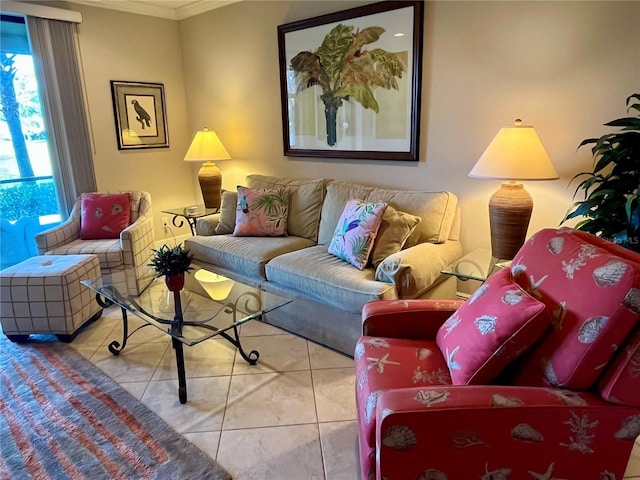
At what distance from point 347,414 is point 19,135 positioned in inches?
143

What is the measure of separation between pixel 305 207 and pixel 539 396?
2.45 meters

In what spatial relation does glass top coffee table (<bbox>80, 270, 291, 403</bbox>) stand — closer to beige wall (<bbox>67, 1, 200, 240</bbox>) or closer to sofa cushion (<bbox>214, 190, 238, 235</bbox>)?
sofa cushion (<bbox>214, 190, 238, 235</bbox>)

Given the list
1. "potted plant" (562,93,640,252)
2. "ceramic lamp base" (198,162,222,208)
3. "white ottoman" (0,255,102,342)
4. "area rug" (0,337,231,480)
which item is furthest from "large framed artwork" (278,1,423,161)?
"area rug" (0,337,231,480)

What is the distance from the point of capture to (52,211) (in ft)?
13.1

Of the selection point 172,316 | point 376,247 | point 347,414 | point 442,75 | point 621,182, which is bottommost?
point 347,414

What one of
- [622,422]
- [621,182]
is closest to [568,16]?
[621,182]

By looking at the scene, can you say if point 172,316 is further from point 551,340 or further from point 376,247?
point 551,340

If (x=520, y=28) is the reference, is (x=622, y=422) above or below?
below

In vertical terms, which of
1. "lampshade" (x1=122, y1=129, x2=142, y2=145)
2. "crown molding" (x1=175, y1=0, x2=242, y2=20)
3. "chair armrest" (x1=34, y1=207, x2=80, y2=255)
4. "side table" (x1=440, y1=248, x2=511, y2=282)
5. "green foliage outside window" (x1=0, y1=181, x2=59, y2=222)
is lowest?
"side table" (x1=440, y1=248, x2=511, y2=282)

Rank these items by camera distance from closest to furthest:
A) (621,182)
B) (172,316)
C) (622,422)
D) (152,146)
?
1. (622,422)
2. (621,182)
3. (172,316)
4. (152,146)

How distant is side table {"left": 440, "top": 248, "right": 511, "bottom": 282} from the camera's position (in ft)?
Answer: 7.89

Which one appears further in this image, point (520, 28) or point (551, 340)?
point (520, 28)

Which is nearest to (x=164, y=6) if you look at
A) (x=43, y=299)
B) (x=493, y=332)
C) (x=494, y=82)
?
(x=43, y=299)

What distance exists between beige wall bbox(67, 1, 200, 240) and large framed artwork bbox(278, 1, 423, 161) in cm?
152
